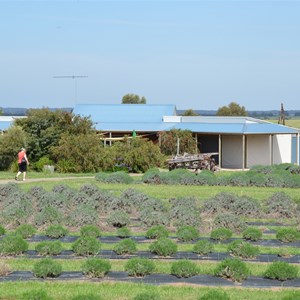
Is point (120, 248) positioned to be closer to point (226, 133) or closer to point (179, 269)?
point (179, 269)

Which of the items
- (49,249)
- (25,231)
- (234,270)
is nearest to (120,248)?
(49,249)

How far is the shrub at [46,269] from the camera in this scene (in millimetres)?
9883

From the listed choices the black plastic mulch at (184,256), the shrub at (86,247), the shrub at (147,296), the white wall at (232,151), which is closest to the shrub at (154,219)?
the black plastic mulch at (184,256)

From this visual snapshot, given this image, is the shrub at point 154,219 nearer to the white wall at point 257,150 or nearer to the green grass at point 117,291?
the green grass at point 117,291

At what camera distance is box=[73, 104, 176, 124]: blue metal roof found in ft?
143

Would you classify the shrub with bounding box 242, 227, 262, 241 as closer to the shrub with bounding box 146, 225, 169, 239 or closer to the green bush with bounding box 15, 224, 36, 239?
the shrub with bounding box 146, 225, 169, 239

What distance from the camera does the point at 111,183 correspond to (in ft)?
80.5

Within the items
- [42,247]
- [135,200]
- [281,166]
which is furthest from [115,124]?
[42,247]

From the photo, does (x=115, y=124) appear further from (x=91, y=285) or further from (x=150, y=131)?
(x=91, y=285)

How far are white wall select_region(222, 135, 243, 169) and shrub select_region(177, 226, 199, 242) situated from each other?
27013mm

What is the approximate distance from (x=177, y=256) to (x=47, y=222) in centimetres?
389

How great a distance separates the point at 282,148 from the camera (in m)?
42.4

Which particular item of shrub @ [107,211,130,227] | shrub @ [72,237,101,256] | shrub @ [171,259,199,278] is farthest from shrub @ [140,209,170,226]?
shrub @ [171,259,199,278]

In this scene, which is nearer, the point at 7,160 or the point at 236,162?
the point at 7,160
